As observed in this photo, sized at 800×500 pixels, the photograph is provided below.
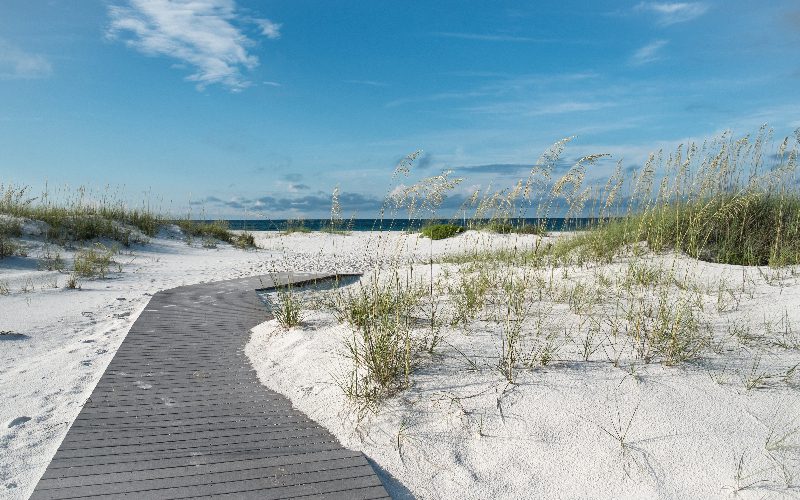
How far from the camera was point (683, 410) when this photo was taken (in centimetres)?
295

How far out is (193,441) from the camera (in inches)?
113

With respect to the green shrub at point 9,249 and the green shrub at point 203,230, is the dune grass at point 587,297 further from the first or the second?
the green shrub at point 203,230

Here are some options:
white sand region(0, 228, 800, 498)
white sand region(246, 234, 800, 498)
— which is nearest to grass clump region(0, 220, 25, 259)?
white sand region(0, 228, 800, 498)

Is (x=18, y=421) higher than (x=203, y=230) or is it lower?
lower

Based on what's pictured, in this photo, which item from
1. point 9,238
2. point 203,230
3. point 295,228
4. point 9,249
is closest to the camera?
point 9,249

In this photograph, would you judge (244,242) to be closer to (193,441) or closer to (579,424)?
(193,441)

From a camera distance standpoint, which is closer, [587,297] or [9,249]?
[587,297]

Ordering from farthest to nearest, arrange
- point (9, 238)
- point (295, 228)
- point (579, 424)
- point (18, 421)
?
point (295, 228) → point (9, 238) → point (18, 421) → point (579, 424)

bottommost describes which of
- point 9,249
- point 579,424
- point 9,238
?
point 579,424

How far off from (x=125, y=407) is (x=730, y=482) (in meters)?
3.28

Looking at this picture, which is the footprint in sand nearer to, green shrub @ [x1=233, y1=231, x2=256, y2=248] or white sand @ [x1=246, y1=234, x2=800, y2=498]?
white sand @ [x1=246, y1=234, x2=800, y2=498]

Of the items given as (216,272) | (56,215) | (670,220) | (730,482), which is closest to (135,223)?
(56,215)

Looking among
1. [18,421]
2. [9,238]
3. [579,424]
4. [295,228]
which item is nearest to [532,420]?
[579,424]

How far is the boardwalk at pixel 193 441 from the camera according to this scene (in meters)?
2.43
